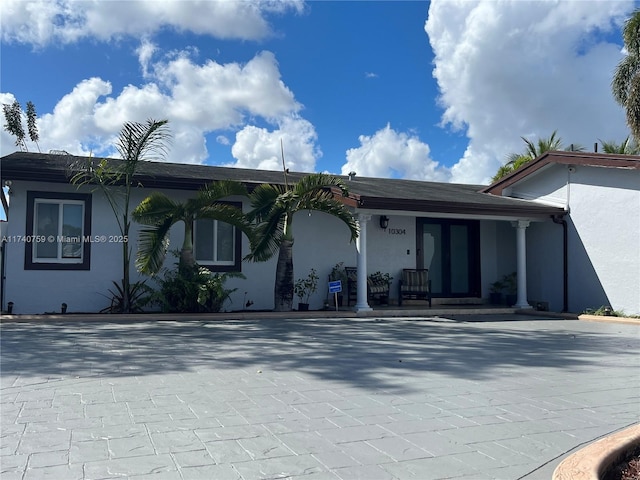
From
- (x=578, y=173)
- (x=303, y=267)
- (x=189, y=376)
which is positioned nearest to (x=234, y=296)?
(x=303, y=267)

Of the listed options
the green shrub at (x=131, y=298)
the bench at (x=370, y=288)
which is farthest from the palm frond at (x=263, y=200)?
the bench at (x=370, y=288)

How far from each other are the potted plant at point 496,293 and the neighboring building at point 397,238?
0.25 meters

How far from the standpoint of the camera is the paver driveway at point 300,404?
3.62 metres

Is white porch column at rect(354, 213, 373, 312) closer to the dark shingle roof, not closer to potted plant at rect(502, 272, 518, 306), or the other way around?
the dark shingle roof

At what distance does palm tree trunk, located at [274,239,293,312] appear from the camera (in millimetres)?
12555

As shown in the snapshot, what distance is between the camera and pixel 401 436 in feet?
13.7

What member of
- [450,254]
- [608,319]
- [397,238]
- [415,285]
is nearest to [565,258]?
[608,319]

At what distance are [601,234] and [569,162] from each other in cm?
205

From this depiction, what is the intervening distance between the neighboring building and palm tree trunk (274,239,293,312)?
128 cm

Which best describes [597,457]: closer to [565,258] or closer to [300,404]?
[300,404]

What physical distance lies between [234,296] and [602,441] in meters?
10.5

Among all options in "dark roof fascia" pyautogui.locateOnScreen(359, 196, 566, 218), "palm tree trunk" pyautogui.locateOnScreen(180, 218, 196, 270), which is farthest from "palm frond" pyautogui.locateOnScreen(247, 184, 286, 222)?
"dark roof fascia" pyautogui.locateOnScreen(359, 196, 566, 218)

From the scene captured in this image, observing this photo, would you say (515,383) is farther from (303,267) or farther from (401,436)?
(303,267)

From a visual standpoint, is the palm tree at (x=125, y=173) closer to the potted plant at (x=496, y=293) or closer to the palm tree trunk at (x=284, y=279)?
the palm tree trunk at (x=284, y=279)
